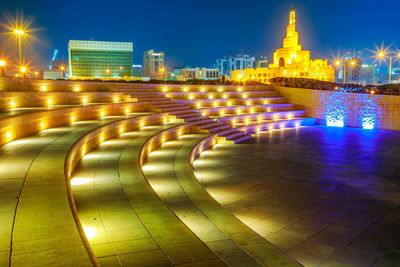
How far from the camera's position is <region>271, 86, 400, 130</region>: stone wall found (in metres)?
17.6

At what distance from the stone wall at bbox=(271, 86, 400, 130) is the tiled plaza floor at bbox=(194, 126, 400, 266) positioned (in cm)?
553

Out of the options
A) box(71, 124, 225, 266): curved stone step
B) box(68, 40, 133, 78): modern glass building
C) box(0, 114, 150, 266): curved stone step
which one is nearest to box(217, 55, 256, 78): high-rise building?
box(68, 40, 133, 78): modern glass building

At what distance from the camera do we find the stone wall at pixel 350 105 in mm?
17609

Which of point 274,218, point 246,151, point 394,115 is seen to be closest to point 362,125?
point 394,115

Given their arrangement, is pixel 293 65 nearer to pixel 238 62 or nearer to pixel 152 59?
pixel 152 59

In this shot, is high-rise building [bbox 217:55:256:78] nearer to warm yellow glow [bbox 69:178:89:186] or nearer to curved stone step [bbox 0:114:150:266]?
warm yellow glow [bbox 69:178:89:186]

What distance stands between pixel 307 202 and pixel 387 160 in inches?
211

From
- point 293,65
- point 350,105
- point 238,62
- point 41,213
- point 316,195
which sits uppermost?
point 238,62

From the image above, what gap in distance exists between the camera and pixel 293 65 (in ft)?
291

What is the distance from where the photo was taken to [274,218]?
18.2ft

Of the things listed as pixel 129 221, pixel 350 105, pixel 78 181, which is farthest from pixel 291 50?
pixel 129 221

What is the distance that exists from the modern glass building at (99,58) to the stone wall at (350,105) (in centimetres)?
8220

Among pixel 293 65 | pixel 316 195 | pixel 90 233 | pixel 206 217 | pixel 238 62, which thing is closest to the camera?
pixel 90 233

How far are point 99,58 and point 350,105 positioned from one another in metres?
92.5
